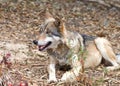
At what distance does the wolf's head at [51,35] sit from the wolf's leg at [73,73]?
402 mm

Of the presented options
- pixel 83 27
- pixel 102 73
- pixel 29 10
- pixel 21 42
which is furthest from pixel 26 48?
pixel 29 10

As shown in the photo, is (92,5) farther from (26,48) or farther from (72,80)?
(72,80)

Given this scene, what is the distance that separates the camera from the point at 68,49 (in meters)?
6.48

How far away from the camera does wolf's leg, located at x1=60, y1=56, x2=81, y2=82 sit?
5.88 m

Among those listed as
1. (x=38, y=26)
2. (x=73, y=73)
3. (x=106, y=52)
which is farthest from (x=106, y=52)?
(x=38, y=26)

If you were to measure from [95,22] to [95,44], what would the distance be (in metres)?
3.70

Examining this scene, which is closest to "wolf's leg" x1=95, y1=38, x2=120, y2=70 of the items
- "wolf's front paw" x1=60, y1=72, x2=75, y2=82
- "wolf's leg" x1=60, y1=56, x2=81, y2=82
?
"wolf's leg" x1=60, y1=56, x2=81, y2=82

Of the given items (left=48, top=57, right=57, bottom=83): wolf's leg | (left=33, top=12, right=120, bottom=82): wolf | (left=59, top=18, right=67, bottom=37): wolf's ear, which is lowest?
(left=48, top=57, right=57, bottom=83): wolf's leg

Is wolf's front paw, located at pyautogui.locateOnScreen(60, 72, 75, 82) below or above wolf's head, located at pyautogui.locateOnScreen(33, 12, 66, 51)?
below

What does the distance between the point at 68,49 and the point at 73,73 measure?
64 cm

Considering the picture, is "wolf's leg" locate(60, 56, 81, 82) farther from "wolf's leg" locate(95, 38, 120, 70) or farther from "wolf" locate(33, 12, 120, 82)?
"wolf's leg" locate(95, 38, 120, 70)

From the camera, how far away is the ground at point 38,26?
6328 millimetres

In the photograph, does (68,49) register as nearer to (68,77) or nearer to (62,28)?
(62,28)

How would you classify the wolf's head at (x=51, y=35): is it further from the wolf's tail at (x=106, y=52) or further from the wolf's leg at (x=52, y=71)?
the wolf's tail at (x=106, y=52)
